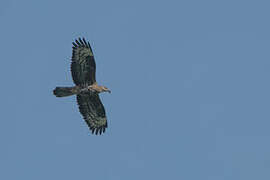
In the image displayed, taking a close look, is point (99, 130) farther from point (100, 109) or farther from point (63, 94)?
point (63, 94)

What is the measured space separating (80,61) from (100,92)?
171 centimetres

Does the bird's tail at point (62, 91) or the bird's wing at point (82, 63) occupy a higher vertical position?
the bird's wing at point (82, 63)

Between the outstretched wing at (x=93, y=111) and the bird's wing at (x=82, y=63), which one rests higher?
the bird's wing at (x=82, y=63)

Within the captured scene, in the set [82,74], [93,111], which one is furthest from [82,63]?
[93,111]

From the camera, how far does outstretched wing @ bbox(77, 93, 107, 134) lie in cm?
3341

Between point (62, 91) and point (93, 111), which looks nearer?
point (62, 91)

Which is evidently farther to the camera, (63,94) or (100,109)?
(100,109)

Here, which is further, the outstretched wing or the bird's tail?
the outstretched wing

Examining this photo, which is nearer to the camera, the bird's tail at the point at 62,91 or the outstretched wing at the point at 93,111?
the bird's tail at the point at 62,91

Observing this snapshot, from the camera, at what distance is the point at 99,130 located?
34719mm

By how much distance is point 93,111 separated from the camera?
34000mm

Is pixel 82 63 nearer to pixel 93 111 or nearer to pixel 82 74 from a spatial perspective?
pixel 82 74

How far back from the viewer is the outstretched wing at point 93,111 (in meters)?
33.4

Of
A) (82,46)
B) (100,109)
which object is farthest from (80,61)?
(100,109)
